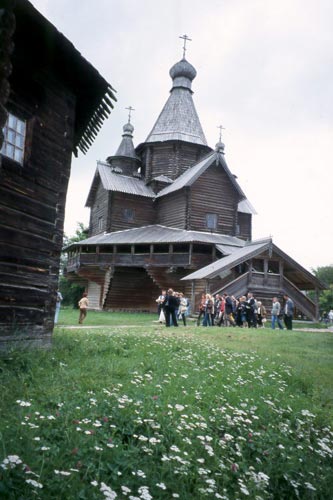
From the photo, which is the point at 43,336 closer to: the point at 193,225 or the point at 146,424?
the point at 146,424

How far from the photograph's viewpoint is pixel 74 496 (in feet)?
9.72

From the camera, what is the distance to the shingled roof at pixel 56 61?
22.9 feet

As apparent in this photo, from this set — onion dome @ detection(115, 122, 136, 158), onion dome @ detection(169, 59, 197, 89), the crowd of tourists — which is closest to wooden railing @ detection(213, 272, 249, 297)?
the crowd of tourists

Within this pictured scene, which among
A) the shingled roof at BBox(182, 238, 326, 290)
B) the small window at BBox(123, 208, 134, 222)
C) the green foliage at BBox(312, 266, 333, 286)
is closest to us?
the shingled roof at BBox(182, 238, 326, 290)

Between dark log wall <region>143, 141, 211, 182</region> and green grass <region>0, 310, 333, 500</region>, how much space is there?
1194 inches

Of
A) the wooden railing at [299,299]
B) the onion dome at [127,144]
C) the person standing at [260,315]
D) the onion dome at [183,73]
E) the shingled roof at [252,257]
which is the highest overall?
the onion dome at [183,73]

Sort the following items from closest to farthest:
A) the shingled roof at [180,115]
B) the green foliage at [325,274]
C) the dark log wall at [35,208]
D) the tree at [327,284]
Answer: the dark log wall at [35,208] < the shingled roof at [180,115] < the tree at [327,284] < the green foliage at [325,274]

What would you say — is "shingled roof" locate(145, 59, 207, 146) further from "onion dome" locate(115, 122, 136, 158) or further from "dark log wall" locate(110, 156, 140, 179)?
"dark log wall" locate(110, 156, 140, 179)

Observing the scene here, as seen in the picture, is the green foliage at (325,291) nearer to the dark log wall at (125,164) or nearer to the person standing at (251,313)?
the dark log wall at (125,164)

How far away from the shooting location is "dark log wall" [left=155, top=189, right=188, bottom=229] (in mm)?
32250

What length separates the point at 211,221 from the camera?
33125mm

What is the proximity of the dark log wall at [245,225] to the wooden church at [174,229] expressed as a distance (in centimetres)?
10

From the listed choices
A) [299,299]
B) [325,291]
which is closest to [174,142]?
[299,299]

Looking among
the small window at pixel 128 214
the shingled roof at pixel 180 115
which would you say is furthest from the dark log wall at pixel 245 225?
the small window at pixel 128 214
